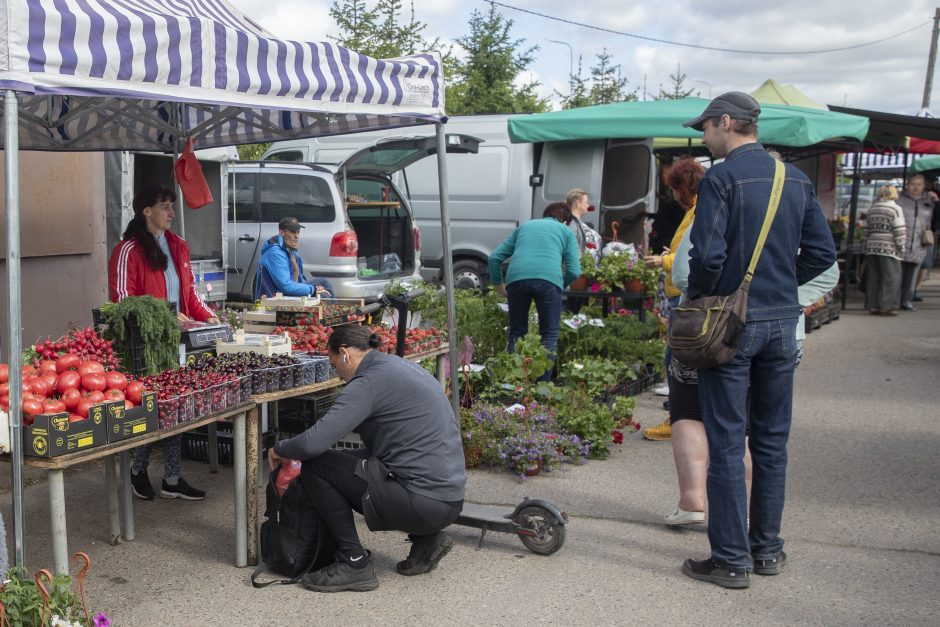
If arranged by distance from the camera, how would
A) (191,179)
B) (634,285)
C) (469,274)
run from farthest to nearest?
(469,274) < (634,285) < (191,179)

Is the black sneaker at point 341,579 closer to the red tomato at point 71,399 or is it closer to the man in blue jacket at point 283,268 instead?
the red tomato at point 71,399

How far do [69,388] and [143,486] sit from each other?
187 centimetres

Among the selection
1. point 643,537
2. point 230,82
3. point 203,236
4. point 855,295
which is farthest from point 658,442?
point 855,295

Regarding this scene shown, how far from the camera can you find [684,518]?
512 cm

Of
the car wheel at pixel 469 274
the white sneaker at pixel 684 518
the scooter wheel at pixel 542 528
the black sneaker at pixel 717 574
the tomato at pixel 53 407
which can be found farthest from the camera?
the car wheel at pixel 469 274

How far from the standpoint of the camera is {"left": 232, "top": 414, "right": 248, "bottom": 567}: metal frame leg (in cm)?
457

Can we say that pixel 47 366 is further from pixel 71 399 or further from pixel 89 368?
pixel 71 399

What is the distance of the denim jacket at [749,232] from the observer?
4.09 m

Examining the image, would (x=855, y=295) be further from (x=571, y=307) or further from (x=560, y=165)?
(x=571, y=307)

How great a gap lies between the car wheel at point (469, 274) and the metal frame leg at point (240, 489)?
890 centimetres

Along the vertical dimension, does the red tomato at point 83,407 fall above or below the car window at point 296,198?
below

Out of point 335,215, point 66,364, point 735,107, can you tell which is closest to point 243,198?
point 335,215

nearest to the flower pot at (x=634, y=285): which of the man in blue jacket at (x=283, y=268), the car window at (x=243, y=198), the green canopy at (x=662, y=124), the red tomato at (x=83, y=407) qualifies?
the green canopy at (x=662, y=124)

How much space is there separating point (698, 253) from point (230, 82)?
7.17ft
